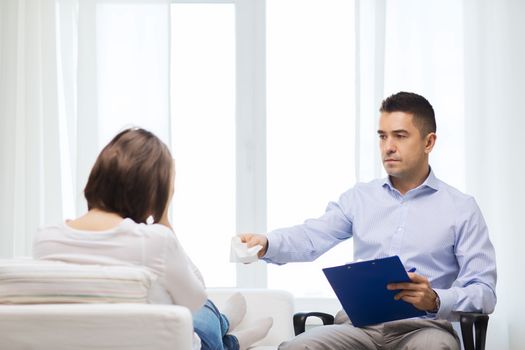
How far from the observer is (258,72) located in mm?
4508

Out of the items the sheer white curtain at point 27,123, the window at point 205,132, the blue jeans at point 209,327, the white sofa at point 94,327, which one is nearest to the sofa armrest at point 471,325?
the blue jeans at point 209,327

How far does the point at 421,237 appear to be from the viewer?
9.80 feet

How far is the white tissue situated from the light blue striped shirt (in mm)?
196

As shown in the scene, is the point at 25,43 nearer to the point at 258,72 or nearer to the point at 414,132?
the point at 258,72

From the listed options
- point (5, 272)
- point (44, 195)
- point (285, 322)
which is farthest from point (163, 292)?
point (44, 195)

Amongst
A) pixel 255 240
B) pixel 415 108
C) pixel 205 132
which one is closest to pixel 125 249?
pixel 255 240

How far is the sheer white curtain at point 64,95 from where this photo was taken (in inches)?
173

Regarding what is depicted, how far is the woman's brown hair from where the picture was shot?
2.14 meters

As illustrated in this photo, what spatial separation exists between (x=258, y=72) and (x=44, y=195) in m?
1.34

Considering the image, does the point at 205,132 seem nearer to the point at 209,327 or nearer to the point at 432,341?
the point at 209,327

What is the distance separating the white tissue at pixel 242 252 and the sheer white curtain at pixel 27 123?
5.80ft

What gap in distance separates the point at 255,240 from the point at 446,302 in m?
0.73

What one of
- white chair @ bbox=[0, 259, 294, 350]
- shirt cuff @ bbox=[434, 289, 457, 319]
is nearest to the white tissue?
shirt cuff @ bbox=[434, 289, 457, 319]

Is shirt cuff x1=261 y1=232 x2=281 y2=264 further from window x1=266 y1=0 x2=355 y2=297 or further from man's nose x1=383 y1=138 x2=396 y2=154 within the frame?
window x1=266 y1=0 x2=355 y2=297
